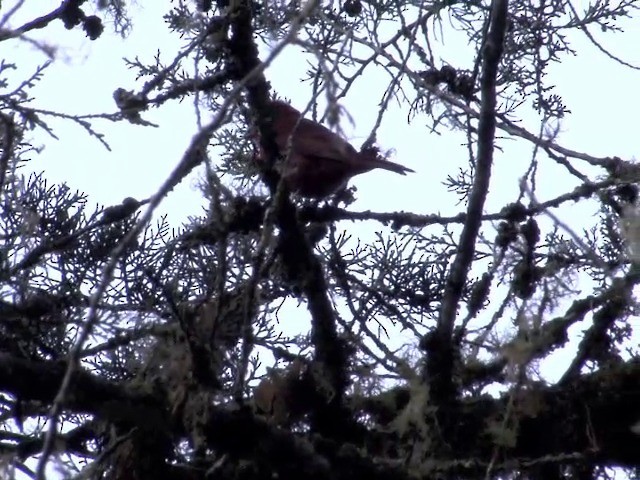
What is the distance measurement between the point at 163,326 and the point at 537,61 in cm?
116

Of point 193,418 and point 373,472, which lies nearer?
point 193,418

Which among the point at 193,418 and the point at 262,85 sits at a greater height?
the point at 262,85

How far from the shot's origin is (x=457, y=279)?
219 centimetres

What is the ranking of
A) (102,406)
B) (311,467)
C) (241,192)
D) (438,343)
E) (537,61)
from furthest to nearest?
(537,61) → (241,192) → (438,343) → (311,467) → (102,406)

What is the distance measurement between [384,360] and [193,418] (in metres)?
→ 0.55

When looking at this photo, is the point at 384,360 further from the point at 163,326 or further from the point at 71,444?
the point at 71,444

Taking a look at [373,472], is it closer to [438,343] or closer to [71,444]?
[438,343]

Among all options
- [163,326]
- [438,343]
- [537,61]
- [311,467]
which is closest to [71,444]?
[163,326]

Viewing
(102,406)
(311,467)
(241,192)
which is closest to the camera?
(102,406)

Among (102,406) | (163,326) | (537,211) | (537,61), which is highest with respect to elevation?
(537,61)

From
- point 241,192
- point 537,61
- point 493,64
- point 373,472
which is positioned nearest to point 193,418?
point 373,472

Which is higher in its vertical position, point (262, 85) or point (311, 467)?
point (262, 85)

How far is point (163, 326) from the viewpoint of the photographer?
1.93 metres

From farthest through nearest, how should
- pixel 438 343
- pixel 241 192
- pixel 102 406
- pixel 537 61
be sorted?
pixel 537 61, pixel 241 192, pixel 438 343, pixel 102 406
